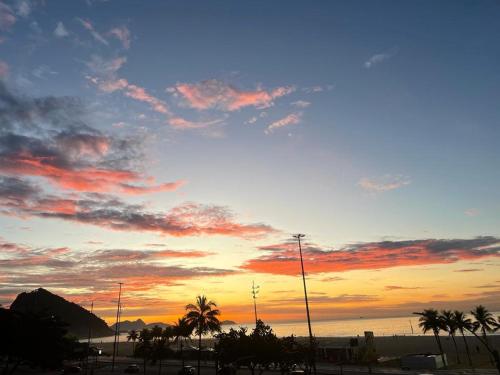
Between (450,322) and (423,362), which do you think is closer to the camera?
(423,362)

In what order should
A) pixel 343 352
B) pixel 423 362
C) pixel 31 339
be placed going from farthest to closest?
pixel 343 352
pixel 423 362
pixel 31 339

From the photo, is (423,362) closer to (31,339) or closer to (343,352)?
(343,352)

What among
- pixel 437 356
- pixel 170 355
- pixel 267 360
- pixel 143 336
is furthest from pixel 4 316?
pixel 170 355

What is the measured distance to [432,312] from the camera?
8206cm

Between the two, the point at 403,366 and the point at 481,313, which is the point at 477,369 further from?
the point at 481,313

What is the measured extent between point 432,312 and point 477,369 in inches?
786

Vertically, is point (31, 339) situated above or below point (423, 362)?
above

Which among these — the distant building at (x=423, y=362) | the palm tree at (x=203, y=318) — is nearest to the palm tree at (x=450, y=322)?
the distant building at (x=423, y=362)

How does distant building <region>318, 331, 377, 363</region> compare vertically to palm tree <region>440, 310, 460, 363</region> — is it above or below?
below

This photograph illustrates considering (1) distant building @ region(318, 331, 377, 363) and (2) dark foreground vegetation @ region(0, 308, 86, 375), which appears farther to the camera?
(1) distant building @ region(318, 331, 377, 363)

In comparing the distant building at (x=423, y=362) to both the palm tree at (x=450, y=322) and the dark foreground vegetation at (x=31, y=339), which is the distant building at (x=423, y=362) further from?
the dark foreground vegetation at (x=31, y=339)

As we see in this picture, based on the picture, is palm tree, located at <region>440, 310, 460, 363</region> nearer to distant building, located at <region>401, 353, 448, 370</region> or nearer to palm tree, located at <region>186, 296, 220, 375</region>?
distant building, located at <region>401, 353, 448, 370</region>

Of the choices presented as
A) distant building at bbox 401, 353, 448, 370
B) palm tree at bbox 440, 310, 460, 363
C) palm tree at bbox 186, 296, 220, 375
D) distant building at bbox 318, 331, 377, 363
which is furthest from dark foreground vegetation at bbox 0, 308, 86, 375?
palm tree at bbox 440, 310, 460, 363

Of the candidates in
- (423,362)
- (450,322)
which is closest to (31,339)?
(423,362)
